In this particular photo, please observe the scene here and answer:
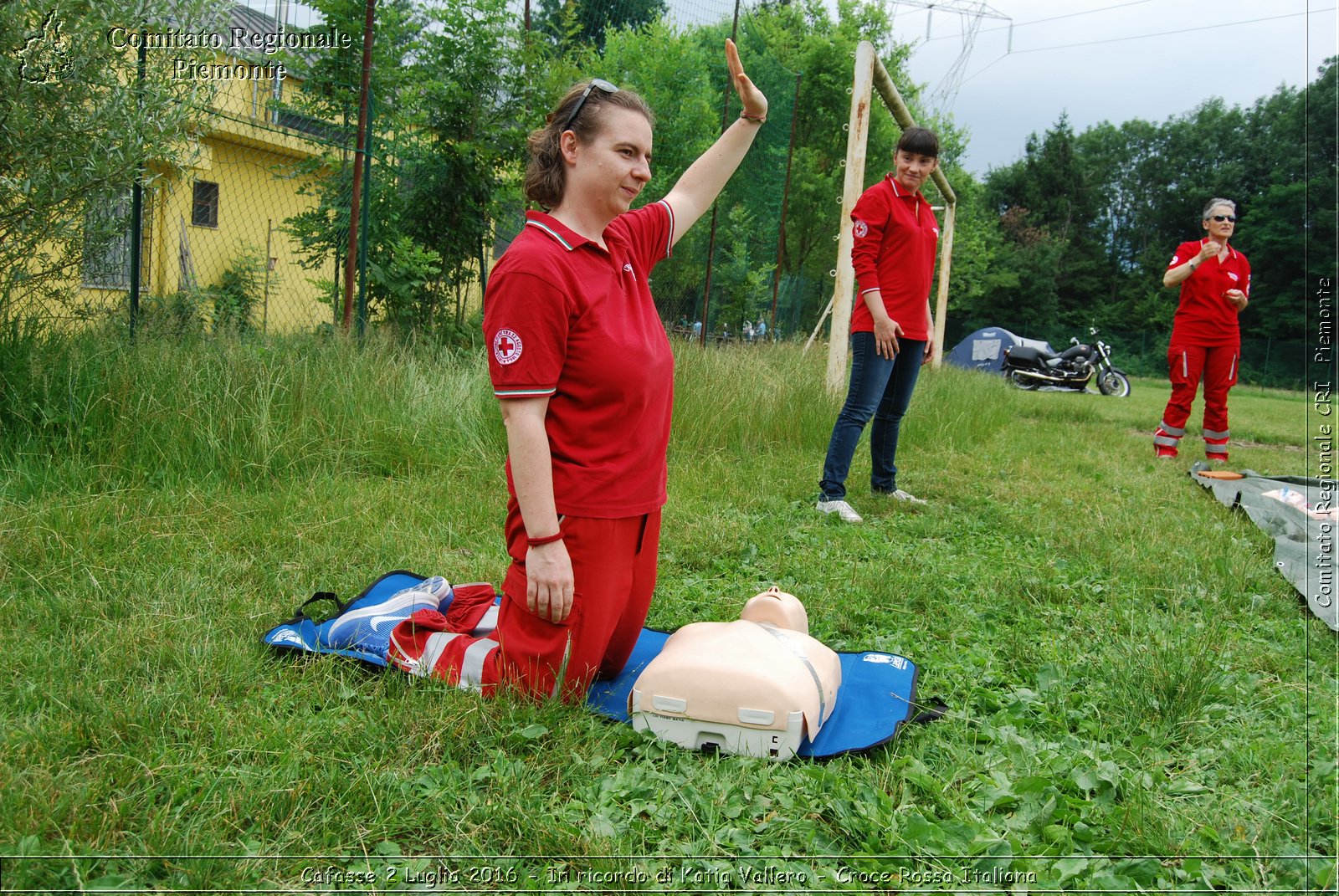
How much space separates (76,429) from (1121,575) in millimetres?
4439

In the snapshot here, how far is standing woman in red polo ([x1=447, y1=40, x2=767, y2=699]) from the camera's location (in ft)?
6.42

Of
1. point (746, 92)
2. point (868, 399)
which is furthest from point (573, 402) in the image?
point (868, 399)

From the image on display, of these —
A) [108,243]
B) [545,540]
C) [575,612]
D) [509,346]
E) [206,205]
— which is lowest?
[575,612]

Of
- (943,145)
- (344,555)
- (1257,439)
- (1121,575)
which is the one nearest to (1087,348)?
(1257,439)

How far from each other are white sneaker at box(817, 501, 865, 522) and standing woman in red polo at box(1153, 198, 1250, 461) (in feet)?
11.8

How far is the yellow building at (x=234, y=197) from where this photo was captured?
197 inches

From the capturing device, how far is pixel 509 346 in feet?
6.35

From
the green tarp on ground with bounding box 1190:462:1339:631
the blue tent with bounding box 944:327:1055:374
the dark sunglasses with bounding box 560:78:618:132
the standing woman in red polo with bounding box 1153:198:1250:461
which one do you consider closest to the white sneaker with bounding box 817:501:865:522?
the green tarp on ground with bounding box 1190:462:1339:631

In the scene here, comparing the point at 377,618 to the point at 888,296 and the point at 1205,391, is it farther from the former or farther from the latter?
the point at 1205,391

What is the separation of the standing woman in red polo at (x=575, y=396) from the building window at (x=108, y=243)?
137 inches

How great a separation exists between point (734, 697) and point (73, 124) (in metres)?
4.01

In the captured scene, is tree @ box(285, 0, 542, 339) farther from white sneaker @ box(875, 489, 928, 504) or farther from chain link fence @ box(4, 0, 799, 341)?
white sneaker @ box(875, 489, 928, 504)

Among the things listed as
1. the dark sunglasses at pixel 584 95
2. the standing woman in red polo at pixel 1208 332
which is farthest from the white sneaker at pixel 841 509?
the standing woman in red polo at pixel 1208 332

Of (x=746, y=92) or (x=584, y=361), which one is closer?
(x=584, y=361)
